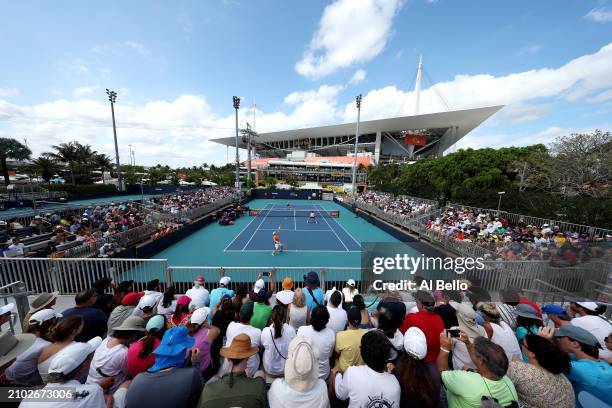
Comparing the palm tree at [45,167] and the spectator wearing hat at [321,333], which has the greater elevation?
the palm tree at [45,167]

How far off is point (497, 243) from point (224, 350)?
1234 cm

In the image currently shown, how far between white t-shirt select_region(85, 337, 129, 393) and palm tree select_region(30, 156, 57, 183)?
5150 cm

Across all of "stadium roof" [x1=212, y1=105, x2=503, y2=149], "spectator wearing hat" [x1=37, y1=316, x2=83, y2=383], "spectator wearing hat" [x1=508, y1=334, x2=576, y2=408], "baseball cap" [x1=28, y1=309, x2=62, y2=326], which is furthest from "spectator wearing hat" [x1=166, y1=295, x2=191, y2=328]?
"stadium roof" [x1=212, y1=105, x2=503, y2=149]

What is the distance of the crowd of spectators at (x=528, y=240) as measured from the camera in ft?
24.9

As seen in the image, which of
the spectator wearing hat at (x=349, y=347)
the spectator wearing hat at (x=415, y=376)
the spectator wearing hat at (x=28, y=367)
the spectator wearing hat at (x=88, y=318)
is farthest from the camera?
→ the spectator wearing hat at (x=88, y=318)

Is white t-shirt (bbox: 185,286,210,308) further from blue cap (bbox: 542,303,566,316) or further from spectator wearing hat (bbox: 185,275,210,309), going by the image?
blue cap (bbox: 542,303,566,316)

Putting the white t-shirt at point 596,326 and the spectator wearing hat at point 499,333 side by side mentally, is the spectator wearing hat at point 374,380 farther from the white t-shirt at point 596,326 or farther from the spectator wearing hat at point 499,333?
the white t-shirt at point 596,326

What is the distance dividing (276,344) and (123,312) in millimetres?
2653

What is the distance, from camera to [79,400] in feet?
6.22

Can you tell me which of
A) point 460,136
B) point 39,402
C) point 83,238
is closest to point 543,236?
point 39,402

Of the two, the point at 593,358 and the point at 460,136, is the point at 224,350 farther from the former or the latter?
the point at 460,136

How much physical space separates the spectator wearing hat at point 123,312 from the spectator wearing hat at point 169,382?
2.23 m

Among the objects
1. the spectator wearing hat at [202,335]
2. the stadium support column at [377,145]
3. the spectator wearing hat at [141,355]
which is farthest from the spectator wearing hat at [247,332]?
the stadium support column at [377,145]

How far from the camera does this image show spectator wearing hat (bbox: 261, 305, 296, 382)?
115 inches
